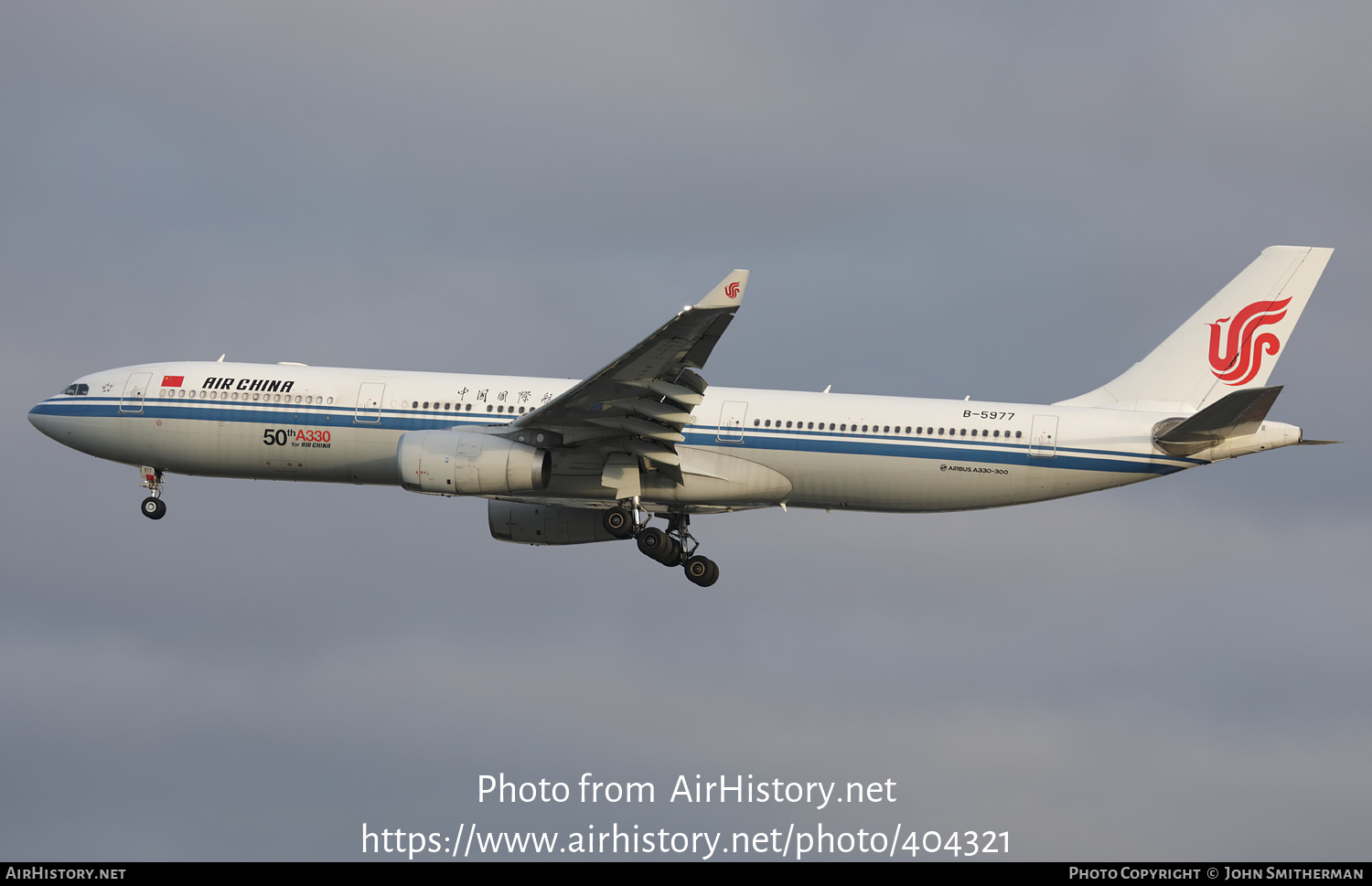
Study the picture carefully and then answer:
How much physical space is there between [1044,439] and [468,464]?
1570cm

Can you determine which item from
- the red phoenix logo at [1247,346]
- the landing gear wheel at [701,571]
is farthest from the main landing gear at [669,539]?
the red phoenix logo at [1247,346]

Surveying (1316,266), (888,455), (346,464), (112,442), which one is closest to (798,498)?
(888,455)

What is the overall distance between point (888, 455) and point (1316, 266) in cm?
1374

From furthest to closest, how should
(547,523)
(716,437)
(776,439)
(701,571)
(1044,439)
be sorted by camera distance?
(547,523), (701,571), (716,437), (776,439), (1044,439)

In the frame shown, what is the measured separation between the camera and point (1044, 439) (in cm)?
4341

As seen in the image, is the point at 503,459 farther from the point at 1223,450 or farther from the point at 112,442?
the point at 1223,450

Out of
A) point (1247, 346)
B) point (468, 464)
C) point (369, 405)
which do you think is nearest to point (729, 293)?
point (468, 464)

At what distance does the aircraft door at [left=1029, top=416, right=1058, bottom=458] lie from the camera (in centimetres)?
4334

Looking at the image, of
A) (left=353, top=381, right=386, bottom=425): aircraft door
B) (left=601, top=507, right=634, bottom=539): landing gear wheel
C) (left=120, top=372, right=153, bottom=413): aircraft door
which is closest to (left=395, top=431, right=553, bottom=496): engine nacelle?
(left=601, top=507, right=634, bottom=539): landing gear wheel

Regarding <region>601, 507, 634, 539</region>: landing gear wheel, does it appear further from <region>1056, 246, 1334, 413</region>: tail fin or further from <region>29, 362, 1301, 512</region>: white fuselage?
<region>1056, 246, 1334, 413</region>: tail fin

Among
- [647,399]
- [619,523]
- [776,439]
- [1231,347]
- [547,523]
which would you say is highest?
[1231,347]

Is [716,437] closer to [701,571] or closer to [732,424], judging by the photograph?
[732,424]

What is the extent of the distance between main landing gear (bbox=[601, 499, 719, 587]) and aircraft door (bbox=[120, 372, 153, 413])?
14.4m

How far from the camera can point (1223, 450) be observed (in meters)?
42.2
